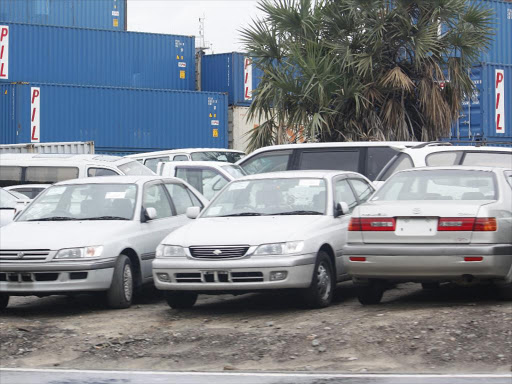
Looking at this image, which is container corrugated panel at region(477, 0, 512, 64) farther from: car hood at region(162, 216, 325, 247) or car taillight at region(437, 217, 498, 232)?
car taillight at region(437, 217, 498, 232)

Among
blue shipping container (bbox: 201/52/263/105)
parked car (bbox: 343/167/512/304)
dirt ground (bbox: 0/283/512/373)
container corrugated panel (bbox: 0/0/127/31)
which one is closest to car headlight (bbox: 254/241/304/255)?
parked car (bbox: 343/167/512/304)

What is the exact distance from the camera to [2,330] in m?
10.2

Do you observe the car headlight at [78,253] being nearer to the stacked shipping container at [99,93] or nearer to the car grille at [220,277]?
the car grille at [220,277]

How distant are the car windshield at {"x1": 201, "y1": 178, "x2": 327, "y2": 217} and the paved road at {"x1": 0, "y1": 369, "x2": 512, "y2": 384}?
11.1 feet

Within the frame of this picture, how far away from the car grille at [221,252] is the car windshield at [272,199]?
1020 mm

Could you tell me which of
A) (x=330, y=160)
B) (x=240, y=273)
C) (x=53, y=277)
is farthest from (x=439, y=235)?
(x=330, y=160)

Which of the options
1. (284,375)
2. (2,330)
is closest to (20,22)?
(2,330)

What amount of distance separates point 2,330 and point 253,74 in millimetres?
31872

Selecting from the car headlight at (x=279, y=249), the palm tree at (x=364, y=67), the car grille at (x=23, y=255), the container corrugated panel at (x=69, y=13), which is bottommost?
the car grille at (x=23, y=255)

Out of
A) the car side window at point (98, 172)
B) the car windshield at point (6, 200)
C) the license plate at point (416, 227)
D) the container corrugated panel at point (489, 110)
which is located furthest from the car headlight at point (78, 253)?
the container corrugated panel at point (489, 110)

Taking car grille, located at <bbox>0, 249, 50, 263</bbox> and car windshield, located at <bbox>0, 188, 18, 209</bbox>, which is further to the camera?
car windshield, located at <bbox>0, 188, 18, 209</bbox>

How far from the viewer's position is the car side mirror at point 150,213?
1191cm

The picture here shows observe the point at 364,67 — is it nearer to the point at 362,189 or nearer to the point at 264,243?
the point at 362,189

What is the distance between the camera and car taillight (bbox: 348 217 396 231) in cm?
1011
